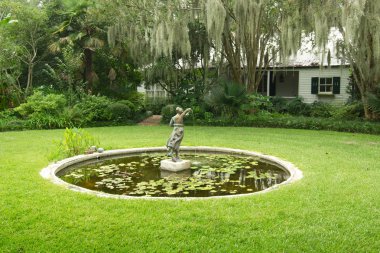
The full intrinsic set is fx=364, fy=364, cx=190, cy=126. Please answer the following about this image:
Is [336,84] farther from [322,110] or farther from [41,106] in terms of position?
[41,106]

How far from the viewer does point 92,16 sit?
17.4m

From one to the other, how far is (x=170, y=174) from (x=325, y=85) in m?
16.3

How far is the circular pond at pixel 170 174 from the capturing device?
5871mm

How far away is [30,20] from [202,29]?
862 cm

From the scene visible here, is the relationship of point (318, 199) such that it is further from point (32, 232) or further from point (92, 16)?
point (92, 16)

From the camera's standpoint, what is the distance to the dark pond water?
5.90 meters

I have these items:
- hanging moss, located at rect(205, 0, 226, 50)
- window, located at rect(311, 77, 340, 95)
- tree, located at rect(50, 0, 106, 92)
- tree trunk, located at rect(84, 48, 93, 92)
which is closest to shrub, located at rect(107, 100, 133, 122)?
tree, located at rect(50, 0, 106, 92)

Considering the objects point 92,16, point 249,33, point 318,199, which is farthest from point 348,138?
point 92,16

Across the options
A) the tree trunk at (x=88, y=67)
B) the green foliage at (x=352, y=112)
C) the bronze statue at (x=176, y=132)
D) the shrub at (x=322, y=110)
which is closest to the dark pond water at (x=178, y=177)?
the bronze statue at (x=176, y=132)

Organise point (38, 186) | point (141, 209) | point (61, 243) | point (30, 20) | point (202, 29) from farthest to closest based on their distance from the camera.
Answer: point (30, 20)
point (202, 29)
point (38, 186)
point (141, 209)
point (61, 243)

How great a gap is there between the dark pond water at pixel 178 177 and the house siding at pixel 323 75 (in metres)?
13.9

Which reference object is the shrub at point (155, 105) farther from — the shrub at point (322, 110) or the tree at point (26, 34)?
the shrub at point (322, 110)

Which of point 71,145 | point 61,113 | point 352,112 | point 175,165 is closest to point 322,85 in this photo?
point 352,112

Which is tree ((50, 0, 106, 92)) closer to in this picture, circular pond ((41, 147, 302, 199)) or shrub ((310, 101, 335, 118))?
circular pond ((41, 147, 302, 199))
